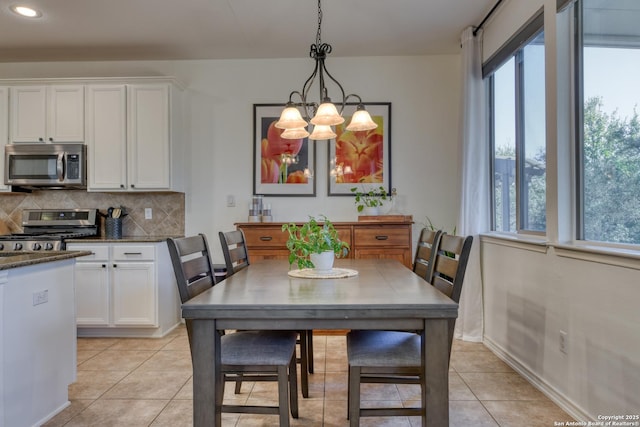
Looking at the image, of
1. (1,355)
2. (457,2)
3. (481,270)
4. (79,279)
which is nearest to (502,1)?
(457,2)

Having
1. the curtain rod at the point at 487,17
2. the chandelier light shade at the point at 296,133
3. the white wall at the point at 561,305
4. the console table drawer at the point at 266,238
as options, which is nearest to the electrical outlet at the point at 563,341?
the white wall at the point at 561,305

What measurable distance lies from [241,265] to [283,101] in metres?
2.11

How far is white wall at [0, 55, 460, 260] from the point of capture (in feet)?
12.9

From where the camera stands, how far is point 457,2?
2943 mm

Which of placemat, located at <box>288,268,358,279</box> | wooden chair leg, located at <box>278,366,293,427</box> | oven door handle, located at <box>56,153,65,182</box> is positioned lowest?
wooden chair leg, located at <box>278,366,293,427</box>

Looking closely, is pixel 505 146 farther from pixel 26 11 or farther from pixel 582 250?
pixel 26 11

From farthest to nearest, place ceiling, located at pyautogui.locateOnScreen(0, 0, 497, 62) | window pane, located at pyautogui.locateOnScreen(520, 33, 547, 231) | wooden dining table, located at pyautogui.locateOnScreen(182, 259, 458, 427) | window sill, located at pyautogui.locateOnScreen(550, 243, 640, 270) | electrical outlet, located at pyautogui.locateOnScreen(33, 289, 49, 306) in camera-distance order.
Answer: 1. ceiling, located at pyautogui.locateOnScreen(0, 0, 497, 62)
2. window pane, located at pyautogui.locateOnScreen(520, 33, 547, 231)
3. electrical outlet, located at pyautogui.locateOnScreen(33, 289, 49, 306)
4. window sill, located at pyautogui.locateOnScreen(550, 243, 640, 270)
5. wooden dining table, located at pyautogui.locateOnScreen(182, 259, 458, 427)

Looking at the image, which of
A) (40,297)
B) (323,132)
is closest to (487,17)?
(323,132)

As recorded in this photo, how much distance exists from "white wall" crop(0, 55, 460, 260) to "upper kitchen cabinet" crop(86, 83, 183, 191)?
38 cm

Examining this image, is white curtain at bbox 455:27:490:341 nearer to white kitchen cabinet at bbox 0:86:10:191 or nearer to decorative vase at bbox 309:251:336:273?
decorative vase at bbox 309:251:336:273

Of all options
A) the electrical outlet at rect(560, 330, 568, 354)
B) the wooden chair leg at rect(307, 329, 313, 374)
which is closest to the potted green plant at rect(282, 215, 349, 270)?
the wooden chair leg at rect(307, 329, 313, 374)

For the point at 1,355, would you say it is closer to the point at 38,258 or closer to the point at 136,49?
the point at 38,258

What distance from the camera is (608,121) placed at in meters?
1.95

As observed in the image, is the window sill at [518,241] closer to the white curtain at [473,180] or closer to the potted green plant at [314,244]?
the white curtain at [473,180]
